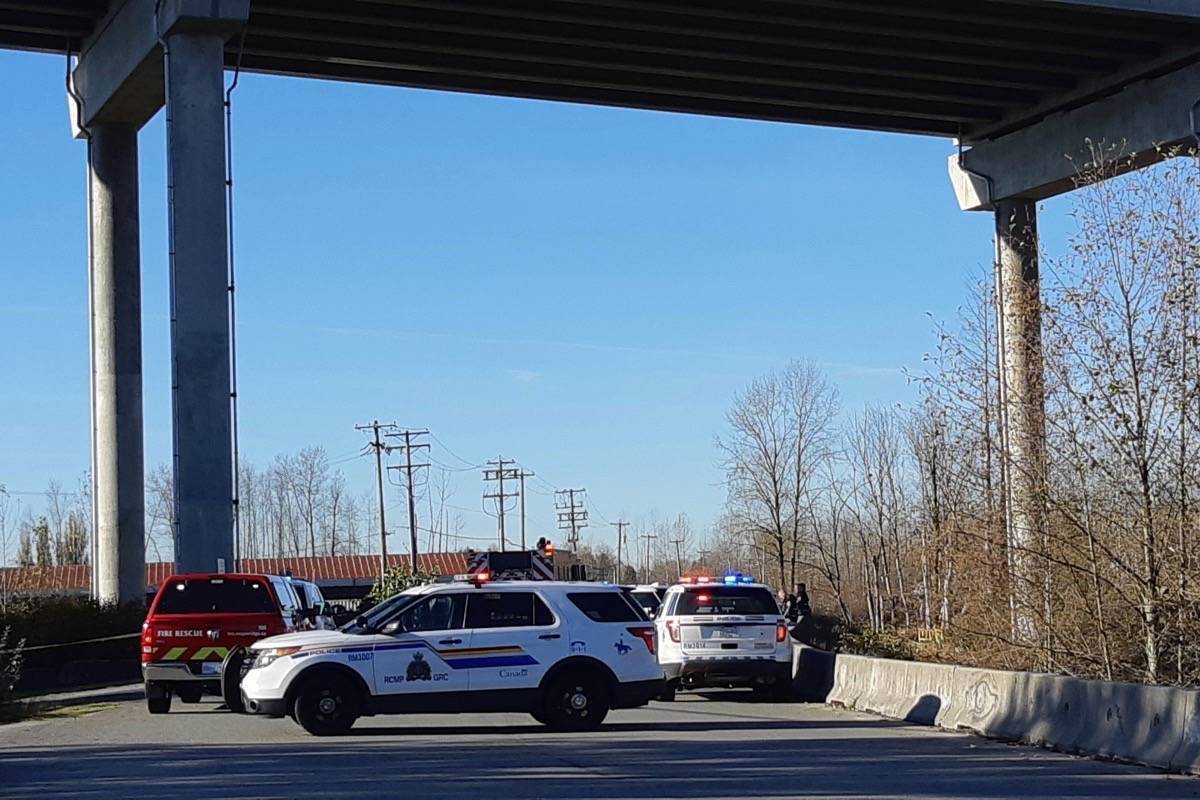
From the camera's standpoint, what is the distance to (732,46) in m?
34.5

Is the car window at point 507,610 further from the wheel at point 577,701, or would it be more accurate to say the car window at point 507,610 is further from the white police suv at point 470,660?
the wheel at point 577,701

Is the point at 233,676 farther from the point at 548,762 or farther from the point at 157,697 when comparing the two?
the point at 548,762

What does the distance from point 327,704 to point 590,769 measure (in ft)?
16.0

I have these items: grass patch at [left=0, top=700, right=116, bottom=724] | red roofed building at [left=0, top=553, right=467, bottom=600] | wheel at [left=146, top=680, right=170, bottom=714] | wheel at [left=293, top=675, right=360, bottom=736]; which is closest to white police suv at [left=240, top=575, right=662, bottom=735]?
wheel at [left=293, top=675, right=360, bottom=736]

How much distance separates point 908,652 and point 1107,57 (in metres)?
15.3

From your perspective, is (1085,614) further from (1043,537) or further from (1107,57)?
(1107,57)

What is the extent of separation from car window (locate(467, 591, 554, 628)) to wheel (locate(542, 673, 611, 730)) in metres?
0.74

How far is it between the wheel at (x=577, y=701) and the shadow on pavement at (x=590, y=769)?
0.64 meters

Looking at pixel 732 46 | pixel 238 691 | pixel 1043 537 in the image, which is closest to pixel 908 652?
pixel 1043 537

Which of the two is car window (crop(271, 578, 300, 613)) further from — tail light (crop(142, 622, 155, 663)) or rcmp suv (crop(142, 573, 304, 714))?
tail light (crop(142, 622, 155, 663))

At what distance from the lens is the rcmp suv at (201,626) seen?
22.6m

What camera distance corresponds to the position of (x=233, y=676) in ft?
72.6

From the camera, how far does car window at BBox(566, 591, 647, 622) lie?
19578 mm

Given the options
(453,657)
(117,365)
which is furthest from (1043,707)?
(117,365)
